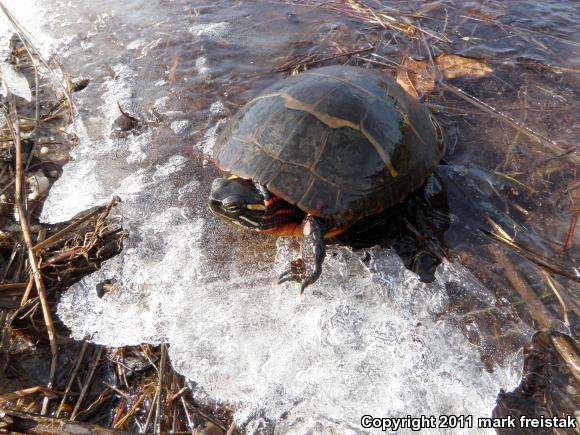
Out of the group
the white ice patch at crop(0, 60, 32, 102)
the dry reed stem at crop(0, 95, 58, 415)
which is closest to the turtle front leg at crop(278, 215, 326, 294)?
the dry reed stem at crop(0, 95, 58, 415)

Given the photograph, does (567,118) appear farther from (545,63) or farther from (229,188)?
(229,188)

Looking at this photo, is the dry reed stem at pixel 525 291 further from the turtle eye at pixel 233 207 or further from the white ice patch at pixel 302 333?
the turtle eye at pixel 233 207

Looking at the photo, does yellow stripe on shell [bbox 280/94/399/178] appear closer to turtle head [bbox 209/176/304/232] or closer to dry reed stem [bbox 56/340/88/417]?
turtle head [bbox 209/176/304/232]

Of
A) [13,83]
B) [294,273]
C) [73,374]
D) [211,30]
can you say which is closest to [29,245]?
[73,374]

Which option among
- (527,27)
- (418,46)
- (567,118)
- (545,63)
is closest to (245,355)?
(567,118)

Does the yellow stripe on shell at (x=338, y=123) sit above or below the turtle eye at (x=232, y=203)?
above

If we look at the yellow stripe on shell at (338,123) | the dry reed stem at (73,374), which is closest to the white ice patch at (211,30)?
the yellow stripe on shell at (338,123)

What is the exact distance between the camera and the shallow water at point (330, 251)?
2299 mm

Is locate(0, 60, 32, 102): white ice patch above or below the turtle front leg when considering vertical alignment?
above

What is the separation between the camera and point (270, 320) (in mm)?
2561

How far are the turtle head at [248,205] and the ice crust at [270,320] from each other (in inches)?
13.1

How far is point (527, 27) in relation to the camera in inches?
190

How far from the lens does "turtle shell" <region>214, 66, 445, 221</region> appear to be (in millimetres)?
2559

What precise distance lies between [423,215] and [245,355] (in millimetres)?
1682
